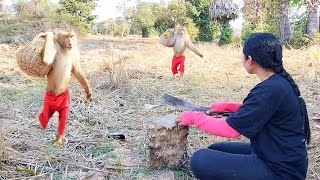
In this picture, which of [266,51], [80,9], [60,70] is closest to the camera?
[266,51]

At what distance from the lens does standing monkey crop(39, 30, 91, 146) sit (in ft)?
12.3

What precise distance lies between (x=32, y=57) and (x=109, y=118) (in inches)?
74.7

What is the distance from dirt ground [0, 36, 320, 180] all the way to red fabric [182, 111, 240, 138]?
0.76m

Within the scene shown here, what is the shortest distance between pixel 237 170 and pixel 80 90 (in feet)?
14.3

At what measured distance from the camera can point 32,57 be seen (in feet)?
11.4

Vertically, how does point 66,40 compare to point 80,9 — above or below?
above

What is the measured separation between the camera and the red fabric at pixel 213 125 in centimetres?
267

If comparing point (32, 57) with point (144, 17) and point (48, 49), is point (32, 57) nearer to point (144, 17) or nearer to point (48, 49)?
point (48, 49)

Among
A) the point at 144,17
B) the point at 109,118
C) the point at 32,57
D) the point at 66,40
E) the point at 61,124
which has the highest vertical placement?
the point at 66,40

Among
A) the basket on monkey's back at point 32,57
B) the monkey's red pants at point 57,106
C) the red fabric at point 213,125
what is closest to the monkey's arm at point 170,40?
the monkey's red pants at point 57,106

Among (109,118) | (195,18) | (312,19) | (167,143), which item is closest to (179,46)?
(109,118)

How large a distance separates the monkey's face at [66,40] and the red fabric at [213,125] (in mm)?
1481

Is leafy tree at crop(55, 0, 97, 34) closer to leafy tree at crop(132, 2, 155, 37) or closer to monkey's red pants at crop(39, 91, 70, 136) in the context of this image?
leafy tree at crop(132, 2, 155, 37)

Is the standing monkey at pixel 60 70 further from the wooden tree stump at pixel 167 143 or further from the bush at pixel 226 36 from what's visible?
the bush at pixel 226 36
